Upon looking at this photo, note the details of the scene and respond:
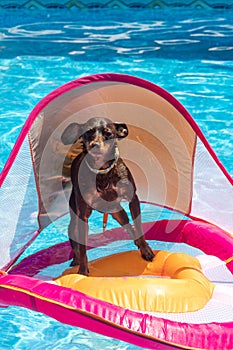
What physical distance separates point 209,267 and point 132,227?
49cm

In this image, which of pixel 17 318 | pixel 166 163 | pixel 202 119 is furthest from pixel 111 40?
pixel 17 318

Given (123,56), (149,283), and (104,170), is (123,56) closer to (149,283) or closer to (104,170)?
(104,170)

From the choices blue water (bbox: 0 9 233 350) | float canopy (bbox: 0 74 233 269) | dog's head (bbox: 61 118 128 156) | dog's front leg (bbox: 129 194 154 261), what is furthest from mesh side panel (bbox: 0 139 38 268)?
blue water (bbox: 0 9 233 350)

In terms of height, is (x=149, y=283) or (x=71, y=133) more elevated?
(x=71, y=133)

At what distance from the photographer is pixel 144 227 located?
4.30 m

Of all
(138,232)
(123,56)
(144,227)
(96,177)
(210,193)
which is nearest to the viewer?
(96,177)

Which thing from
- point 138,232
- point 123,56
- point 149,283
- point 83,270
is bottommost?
point 149,283

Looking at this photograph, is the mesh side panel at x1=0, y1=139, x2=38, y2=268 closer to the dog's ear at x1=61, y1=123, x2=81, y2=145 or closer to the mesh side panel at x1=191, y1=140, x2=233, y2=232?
the dog's ear at x1=61, y1=123, x2=81, y2=145

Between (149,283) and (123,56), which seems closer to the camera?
(149,283)

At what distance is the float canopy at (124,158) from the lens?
3.69 m

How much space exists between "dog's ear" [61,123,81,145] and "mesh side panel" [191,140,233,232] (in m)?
0.77

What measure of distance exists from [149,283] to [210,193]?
34.2 inches

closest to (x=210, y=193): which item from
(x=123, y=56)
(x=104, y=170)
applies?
(x=104, y=170)

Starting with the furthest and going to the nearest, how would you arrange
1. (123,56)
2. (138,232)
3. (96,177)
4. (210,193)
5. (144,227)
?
(123,56) < (144,227) < (210,193) < (138,232) < (96,177)
